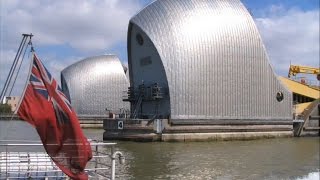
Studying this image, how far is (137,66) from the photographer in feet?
168

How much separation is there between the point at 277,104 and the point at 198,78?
953 centimetres

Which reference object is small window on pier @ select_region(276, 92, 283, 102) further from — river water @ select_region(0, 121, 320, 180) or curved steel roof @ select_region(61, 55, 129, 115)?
curved steel roof @ select_region(61, 55, 129, 115)

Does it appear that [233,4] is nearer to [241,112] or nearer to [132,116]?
[241,112]

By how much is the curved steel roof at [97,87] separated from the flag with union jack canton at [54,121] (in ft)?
217

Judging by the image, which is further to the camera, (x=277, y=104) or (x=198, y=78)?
(x=277, y=104)

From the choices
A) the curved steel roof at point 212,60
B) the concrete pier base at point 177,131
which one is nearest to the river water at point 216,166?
the concrete pier base at point 177,131

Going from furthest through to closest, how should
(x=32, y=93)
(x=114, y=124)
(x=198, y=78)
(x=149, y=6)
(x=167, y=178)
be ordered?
(x=149, y=6)
(x=198, y=78)
(x=114, y=124)
(x=167, y=178)
(x=32, y=93)

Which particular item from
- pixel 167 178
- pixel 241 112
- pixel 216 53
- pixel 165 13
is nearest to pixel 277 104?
pixel 241 112

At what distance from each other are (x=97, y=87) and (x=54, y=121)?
222 ft

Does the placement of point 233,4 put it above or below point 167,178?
above

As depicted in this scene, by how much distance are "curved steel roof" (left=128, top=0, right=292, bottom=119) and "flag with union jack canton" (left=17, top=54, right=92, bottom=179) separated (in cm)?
3559

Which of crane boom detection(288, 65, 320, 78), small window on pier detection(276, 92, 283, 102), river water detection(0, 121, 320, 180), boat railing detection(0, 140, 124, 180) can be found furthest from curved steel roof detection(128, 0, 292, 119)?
boat railing detection(0, 140, 124, 180)

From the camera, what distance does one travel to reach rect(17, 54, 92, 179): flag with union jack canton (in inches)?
266

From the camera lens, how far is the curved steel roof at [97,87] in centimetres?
7338
